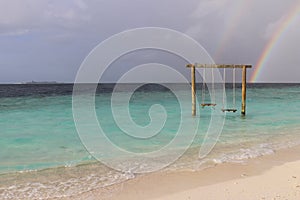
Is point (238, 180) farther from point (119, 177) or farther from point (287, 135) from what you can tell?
point (287, 135)

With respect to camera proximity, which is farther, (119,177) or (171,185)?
(119,177)

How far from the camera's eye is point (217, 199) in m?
4.90

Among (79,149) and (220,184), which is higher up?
(220,184)

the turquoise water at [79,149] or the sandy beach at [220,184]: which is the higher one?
the sandy beach at [220,184]

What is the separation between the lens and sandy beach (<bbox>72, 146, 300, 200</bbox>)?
5.13m

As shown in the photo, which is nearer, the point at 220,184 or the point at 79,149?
the point at 220,184

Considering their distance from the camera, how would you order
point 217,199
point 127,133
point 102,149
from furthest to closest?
point 127,133, point 102,149, point 217,199

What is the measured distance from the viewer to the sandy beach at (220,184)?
16.8 ft

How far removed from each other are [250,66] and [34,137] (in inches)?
483

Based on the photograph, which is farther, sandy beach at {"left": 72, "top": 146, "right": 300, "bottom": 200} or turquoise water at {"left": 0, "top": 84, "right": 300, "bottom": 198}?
turquoise water at {"left": 0, "top": 84, "right": 300, "bottom": 198}

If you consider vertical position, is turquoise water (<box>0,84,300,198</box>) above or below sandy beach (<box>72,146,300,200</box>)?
below

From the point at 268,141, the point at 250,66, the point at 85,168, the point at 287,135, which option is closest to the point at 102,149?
the point at 85,168

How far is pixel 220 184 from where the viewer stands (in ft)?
19.0

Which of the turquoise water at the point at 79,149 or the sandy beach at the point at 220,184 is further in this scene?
the turquoise water at the point at 79,149
